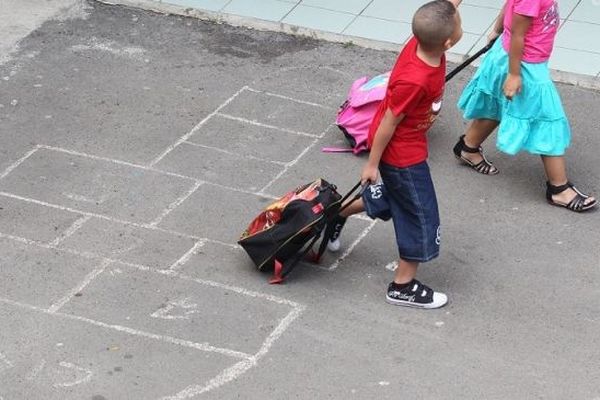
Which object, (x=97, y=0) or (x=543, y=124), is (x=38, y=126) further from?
(x=543, y=124)

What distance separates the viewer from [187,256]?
6320mm

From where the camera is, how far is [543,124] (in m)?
6.75

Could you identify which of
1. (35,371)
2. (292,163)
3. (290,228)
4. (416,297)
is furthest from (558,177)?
(35,371)

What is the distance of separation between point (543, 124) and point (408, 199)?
4.43 ft

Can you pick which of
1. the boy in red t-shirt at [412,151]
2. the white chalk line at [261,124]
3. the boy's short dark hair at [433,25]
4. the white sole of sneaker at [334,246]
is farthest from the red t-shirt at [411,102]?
the white chalk line at [261,124]

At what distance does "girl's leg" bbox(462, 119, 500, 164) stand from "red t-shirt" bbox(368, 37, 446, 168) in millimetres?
1407

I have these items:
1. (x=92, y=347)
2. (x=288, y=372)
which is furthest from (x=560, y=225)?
(x=92, y=347)

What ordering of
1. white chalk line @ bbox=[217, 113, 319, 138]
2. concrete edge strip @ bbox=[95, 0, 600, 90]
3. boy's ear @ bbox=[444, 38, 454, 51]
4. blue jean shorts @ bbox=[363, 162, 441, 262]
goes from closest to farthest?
boy's ear @ bbox=[444, 38, 454, 51] < blue jean shorts @ bbox=[363, 162, 441, 262] < white chalk line @ bbox=[217, 113, 319, 138] < concrete edge strip @ bbox=[95, 0, 600, 90]

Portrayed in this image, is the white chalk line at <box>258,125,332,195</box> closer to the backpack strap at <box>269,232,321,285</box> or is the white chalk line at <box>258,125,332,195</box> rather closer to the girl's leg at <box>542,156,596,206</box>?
the backpack strap at <box>269,232,321,285</box>

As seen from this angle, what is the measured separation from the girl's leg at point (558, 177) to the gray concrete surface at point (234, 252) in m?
0.09

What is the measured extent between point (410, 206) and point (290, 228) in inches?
24.0

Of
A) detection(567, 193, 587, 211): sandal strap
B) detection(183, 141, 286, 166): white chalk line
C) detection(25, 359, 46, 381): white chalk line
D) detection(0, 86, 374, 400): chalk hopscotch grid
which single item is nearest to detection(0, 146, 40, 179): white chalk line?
detection(0, 86, 374, 400): chalk hopscotch grid

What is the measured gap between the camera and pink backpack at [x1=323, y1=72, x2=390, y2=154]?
23.9 ft

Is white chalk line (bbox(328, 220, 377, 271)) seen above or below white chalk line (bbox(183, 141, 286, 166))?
above
